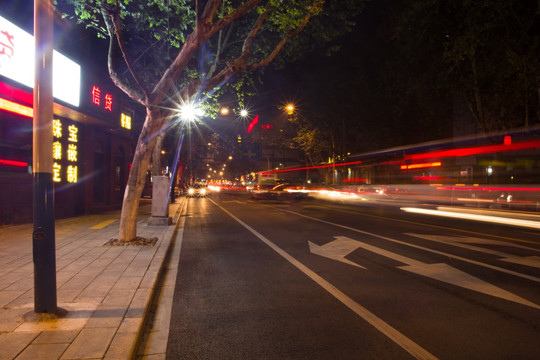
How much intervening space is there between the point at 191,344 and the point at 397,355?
6.98 feet

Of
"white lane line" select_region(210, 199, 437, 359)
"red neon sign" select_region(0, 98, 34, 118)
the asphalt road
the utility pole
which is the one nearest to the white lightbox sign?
"red neon sign" select_region(0, 98, 34, 118)

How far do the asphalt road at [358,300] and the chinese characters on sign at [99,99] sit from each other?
940cm

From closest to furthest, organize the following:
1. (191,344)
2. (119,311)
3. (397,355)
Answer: (397,355), (191,344), (119,311)

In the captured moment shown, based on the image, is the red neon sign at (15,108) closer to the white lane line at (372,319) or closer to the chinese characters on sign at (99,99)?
the chinese characters on sign at (99,99)

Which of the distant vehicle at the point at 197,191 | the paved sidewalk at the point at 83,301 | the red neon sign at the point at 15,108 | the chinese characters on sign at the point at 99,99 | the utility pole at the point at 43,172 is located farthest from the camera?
the distant vehicle at the point at 197,191

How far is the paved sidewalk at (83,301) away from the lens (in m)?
3.29

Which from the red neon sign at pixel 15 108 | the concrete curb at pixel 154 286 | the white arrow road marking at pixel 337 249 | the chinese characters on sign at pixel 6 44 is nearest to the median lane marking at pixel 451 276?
the white arrow road marking at pixel 337 249

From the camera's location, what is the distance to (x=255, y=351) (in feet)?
11.4

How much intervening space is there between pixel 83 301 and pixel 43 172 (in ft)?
5.98

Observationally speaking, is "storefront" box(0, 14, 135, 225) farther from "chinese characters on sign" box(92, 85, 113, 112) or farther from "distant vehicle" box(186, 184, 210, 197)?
"distant vehicle" box(186, 184, 210, 197)

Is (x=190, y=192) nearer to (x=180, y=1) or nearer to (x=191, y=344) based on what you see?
(x=180, y=1)

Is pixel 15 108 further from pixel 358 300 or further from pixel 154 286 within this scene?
pixel 358 300

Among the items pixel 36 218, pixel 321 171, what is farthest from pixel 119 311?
pixel 321 171

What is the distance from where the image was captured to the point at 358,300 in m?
4.97
